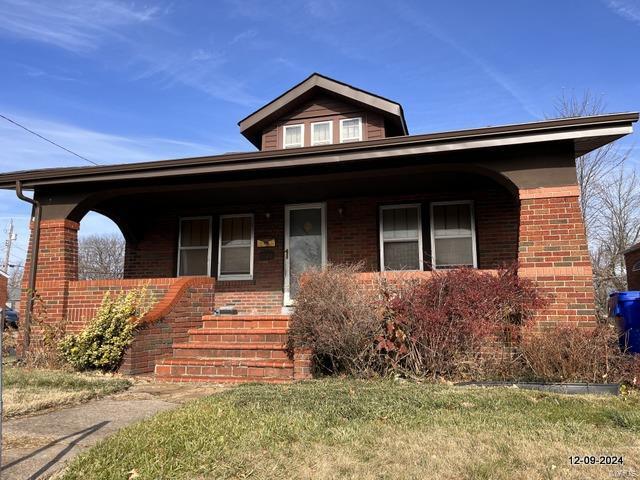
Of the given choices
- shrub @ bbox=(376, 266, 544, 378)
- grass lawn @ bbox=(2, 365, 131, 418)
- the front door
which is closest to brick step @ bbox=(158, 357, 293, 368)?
grass lawn @ bbox=(2, 365, 131, 418)

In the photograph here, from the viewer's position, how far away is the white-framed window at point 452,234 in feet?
31.5

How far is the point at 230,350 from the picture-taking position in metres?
7.17

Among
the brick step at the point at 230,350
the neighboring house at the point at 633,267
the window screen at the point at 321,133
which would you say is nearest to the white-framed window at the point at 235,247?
the window screen at the point at 321,133

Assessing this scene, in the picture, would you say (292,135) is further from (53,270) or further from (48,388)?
(48,388)

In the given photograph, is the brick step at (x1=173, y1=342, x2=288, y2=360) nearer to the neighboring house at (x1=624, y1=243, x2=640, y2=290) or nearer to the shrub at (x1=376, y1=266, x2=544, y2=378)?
the shrub at (x1=376, y1=266, x2=544, y2=378)

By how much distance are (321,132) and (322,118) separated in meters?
0.37

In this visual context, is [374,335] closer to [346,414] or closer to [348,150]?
[346,414]

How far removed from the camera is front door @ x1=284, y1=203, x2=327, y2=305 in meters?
10.4

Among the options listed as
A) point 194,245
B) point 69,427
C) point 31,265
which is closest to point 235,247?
point 194,245

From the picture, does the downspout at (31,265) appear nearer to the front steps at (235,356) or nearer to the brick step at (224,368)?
the front steps at (235,356)

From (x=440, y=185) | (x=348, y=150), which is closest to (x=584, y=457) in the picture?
(x=348, y=150)

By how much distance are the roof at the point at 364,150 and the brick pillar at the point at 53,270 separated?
923 millimetres

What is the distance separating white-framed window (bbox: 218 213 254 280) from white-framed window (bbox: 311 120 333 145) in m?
2.88

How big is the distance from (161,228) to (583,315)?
8.82 m
